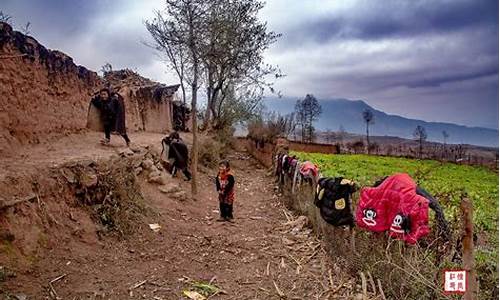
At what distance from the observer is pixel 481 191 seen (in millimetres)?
14047

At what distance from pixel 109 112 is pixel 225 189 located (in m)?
3.90

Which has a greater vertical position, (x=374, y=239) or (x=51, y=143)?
(x=51, y=143)

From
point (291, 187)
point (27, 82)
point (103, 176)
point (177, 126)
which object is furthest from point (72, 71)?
point (177, 126)

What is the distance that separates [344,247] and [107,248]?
297cm

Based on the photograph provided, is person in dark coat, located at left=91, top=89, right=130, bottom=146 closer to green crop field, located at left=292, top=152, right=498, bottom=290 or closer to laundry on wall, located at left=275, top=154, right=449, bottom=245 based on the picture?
green crop field, located at left=292, top=152, right=498, bottom=290

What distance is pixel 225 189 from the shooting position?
8.05 meters

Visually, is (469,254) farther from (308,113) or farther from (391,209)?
(308,113)

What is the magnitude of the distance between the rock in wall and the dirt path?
2.35m

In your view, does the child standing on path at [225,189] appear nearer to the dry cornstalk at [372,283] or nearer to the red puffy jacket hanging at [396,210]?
the red puffy jacket hanging at [396,210]

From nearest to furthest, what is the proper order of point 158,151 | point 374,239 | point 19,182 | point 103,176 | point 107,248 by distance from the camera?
1. point 374,239
2. point 19,182
3. point 107,248
4. point 103,176
5. point 158,151

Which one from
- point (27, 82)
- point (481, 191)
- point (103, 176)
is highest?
point (27, 82)

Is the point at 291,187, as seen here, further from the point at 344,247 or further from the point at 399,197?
the point at 399,197

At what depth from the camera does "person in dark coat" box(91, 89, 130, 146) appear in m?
10.2

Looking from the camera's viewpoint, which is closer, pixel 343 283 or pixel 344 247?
pixel 343 283
